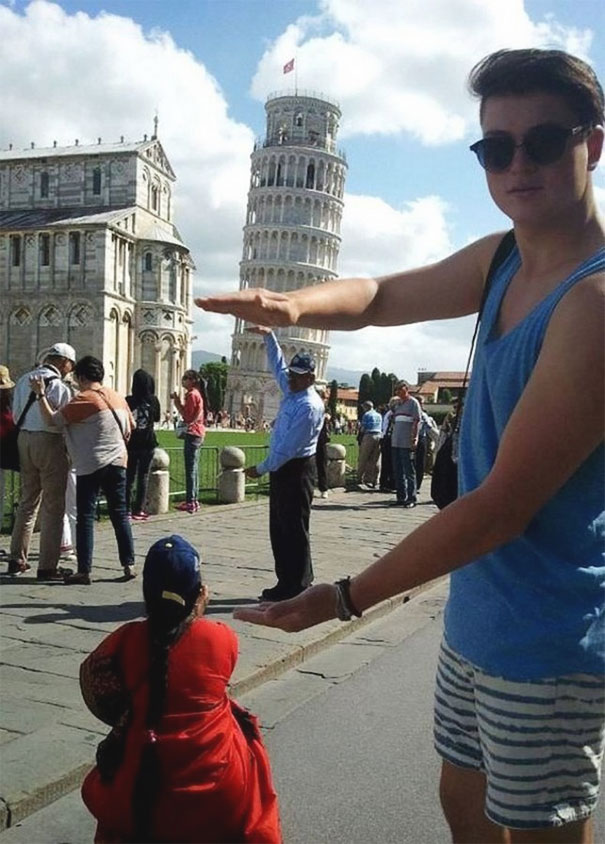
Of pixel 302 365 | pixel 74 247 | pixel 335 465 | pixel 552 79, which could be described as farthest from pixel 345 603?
pixel 74 247

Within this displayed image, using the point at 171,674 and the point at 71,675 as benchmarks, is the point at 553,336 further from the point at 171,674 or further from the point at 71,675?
the point at 71,675

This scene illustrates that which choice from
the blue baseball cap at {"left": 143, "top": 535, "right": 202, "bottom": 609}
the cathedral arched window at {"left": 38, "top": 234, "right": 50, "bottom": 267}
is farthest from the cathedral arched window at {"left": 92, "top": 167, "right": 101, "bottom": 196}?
the blue baseball cap at {"left": 143, "top": 535, "right": 202, "bottom": 609}

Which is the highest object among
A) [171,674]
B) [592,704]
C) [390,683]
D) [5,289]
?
[5,289]

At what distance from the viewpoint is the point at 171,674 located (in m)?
2.56

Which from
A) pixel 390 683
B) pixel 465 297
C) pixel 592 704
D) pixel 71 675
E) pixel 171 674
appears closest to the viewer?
pixel 592 704

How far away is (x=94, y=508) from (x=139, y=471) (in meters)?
3.69

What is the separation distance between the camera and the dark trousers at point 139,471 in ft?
35.2

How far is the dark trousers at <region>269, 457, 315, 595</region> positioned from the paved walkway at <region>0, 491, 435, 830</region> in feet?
1.22

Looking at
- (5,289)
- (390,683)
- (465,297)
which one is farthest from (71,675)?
(5,289)

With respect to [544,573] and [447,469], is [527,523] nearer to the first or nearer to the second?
[544,573]

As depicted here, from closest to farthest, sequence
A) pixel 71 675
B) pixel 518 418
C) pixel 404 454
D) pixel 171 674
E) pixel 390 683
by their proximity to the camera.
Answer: pixel 518 418 < pixel 171 674 < pixel 71 675 < pixel 390 683 < pixel 404 454

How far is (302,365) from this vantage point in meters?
7.20

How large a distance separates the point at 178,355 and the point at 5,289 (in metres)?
14.8

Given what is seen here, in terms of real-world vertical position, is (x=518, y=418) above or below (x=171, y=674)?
above
